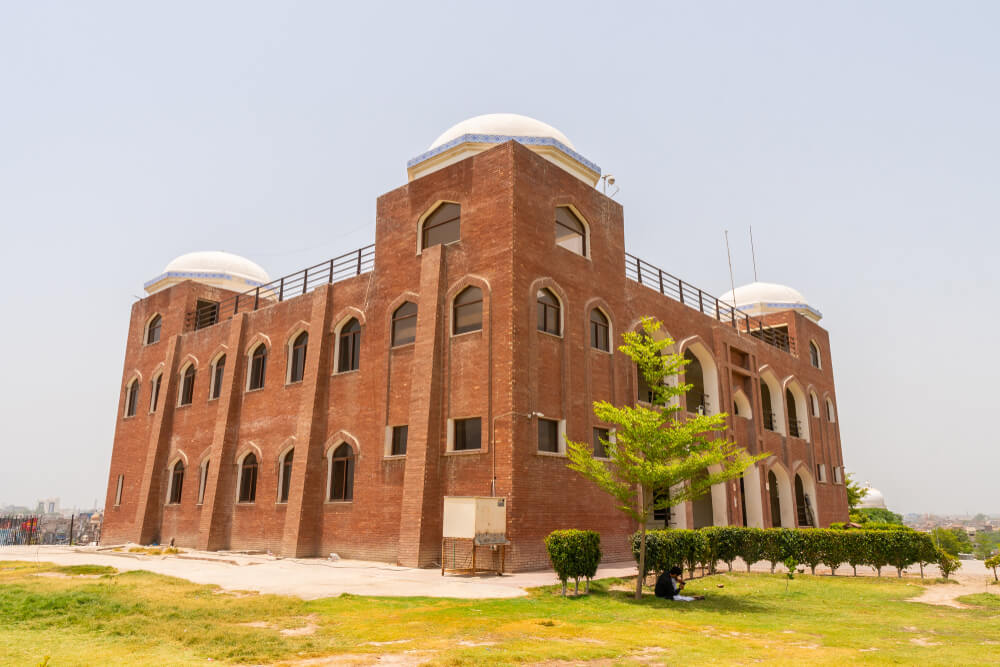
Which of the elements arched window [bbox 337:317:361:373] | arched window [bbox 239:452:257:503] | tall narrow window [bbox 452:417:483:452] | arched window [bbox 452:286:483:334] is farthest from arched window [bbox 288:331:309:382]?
tall narrow window [bbox 452:417:483:452]

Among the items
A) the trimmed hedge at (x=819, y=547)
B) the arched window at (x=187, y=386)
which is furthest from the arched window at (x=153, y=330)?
the trimmed hedge at (x=819, y=547)

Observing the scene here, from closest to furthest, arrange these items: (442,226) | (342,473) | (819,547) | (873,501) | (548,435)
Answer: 1. (819,547)
2. (548,435)
3. (442,226)
4. (342,473)
5. (873,501)

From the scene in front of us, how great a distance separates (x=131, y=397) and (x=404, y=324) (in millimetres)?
17848

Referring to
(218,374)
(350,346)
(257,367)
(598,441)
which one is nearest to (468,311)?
(350,346)

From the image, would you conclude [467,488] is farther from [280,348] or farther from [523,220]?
[280,348]

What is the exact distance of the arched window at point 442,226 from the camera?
2025cm

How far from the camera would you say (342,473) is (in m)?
20.9

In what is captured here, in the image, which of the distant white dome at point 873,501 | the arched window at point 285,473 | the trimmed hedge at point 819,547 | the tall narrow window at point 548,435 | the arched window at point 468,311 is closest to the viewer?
the trimmed hedge at point 819,547

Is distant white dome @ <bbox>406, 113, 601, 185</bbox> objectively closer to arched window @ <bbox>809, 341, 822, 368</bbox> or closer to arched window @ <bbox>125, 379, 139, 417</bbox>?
arched window @ <bbox>125, 379, 139, 417</bbox>

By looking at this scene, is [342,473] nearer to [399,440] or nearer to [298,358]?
[399,440]

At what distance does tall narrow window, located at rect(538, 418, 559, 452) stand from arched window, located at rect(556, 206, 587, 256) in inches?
217

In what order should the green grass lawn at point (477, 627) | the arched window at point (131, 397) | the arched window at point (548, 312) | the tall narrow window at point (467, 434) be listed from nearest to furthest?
the green grass lawn at point (477, 627) → the tall narrow window at point (467, 434) → the arched window at point (548, 312) → the arched window at point (131, 397)

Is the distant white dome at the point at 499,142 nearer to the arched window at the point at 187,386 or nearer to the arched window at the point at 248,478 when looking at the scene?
the arched window at the point at 248,478

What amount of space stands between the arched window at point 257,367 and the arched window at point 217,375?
1.95 meters
